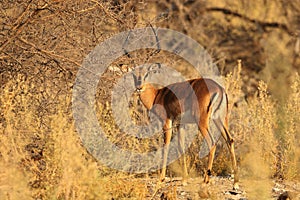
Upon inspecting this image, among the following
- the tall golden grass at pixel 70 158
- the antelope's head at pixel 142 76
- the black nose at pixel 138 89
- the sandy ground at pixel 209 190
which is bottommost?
the sandy ground at pixel 209 190

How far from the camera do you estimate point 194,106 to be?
7750 mm

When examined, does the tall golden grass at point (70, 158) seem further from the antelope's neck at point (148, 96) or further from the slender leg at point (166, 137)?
the antelope's neck at point (148, 96)

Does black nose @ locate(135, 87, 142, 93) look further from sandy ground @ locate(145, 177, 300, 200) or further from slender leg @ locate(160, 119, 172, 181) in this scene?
sandy ground @ locate(145, 177, 300, 200)

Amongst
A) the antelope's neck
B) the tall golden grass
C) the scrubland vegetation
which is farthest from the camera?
the antelope's neck

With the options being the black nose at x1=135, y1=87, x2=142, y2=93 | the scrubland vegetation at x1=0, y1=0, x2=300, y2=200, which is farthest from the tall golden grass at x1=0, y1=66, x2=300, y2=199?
the black nose at x1=135, y1=87, x2=142, y2=93

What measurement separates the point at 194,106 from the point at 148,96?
1.19m

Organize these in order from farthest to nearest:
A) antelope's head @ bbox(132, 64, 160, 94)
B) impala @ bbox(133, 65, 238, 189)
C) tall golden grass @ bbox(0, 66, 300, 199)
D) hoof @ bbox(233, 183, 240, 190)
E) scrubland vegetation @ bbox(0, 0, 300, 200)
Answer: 1. antelope's head @ bbox(132, 64, 160, 94)
2. impala @ bbox(133, 65, 238, 189)
3. hoof @ bbox(233, 183, 240, 190)
4. scrubland vegetation @ bbox(0, 0, 300, 200)
5. tall golden grass @ bbox(0, 66, 300, 199)

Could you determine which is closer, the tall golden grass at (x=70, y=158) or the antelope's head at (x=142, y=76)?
the tall golden grass at (x=70, y=158)

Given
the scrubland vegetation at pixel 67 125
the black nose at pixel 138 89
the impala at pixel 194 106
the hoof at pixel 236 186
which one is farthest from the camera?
the black nose at pixel 138 89

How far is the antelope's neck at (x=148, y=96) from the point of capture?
8.73 metres

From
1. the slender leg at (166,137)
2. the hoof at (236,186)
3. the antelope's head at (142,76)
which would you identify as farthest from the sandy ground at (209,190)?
the antelope's head at (142,76)

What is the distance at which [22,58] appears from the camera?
672 cm

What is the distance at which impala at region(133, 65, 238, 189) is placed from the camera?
7.43 meters

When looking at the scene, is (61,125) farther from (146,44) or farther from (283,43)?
(283,43)
